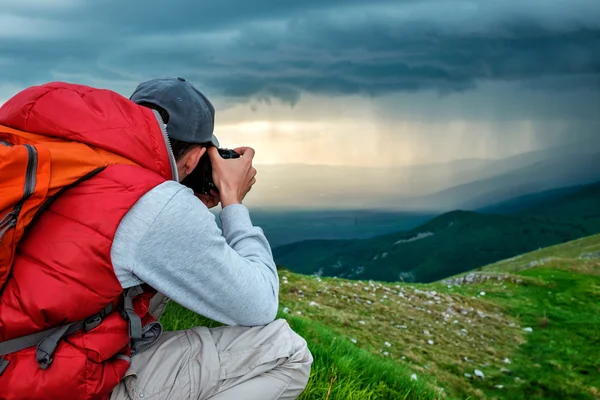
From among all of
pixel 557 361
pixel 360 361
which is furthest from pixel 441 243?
pixel 360 361

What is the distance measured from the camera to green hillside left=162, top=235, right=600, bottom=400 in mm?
7777

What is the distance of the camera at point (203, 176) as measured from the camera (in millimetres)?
3885

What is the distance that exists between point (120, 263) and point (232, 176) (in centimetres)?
113

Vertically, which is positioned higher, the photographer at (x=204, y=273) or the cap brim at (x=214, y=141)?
the cap brim at (x=214, y=141)

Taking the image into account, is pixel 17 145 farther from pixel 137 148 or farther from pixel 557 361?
pixel 557 361

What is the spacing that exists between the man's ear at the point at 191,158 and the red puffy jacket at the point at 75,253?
22.1 inches

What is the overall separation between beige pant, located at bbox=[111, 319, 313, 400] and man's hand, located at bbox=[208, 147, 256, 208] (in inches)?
32.5

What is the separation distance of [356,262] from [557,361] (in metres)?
179

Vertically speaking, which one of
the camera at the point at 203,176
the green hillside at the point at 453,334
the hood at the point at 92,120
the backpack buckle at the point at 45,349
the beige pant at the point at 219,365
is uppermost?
the hood at the point at 92,120

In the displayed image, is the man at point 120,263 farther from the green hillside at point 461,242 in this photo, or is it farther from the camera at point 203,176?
the green hillside at point 461,242

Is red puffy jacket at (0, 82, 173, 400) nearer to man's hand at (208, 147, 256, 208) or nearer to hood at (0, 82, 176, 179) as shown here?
hood at (0, 82, 176, 179)

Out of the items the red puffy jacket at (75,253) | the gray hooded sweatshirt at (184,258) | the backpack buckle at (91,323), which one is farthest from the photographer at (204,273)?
the backpack buckle at (91,323)

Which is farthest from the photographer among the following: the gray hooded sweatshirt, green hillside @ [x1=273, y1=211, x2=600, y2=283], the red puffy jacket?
green hillside @ [x1=273, y1=211, x2=600, y2=283]

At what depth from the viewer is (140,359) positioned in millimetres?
3473
